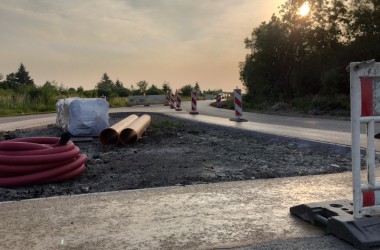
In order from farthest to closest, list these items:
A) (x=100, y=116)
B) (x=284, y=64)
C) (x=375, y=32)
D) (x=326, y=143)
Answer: (x=284, y=64) → (x=375, y=32) → (x=100, y=116) → (x=326, y=143)

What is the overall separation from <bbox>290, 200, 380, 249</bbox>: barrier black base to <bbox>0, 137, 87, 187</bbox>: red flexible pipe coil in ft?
11.7

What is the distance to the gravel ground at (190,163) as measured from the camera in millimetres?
5805

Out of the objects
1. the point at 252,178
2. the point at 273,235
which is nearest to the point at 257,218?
the point at 273,235

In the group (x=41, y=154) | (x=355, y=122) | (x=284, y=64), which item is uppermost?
(x=284, y=64)

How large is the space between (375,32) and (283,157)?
23257mm

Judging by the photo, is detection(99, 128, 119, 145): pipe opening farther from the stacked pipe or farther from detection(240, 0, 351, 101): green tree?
detection(240, 0, 351, 101): green tree

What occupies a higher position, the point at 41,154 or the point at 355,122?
the point at 355,122

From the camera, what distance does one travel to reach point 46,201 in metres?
4.65

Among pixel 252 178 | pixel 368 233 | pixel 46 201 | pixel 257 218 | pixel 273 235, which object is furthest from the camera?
pixel 252 178

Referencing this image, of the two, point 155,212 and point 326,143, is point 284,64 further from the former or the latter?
point 155,212

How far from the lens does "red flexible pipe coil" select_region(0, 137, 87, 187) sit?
19.0 ft

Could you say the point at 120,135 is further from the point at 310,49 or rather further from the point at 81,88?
the point at 81,88

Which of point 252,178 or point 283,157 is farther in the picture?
point 283,157

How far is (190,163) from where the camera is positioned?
7.19 m
